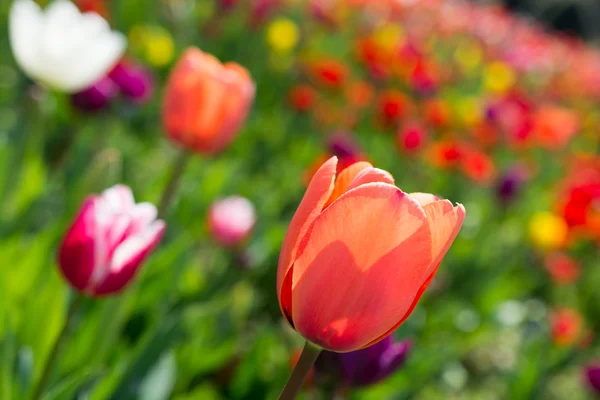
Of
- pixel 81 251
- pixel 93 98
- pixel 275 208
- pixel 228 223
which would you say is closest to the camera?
pixel 81 251

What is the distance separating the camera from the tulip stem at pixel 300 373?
0.47 meters

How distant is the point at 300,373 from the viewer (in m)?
0.47

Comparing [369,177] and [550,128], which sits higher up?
[369,177]

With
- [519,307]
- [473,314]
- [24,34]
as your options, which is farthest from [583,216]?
[24,34]

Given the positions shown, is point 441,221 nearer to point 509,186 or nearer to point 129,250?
point 129,250

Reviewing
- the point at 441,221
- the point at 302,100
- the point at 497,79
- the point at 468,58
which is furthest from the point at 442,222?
the point at 468,58

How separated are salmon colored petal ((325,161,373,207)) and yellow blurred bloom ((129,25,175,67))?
6.50 feet

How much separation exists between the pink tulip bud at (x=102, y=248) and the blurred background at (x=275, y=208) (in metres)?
0.15

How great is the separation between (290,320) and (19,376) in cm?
45

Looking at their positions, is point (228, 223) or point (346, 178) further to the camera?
point (228, 223)

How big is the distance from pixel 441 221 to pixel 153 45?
210 centimetres

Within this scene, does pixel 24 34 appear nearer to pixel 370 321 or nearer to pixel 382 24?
pixel 370 321

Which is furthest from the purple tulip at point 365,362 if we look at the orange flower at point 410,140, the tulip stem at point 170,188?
the orange flower at point 410,140

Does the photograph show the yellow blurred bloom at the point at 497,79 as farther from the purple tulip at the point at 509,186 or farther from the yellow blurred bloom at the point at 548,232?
the purple tulip at the point at 509,186
